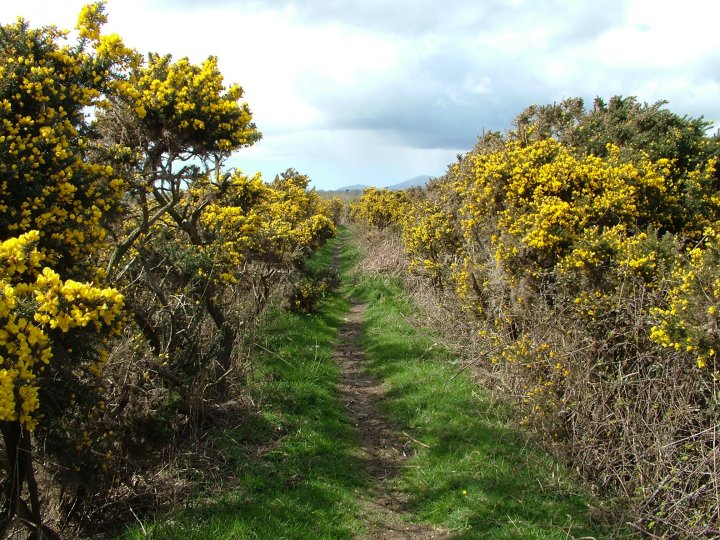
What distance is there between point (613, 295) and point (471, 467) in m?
2.44

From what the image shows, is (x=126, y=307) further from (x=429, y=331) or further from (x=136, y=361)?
(x=429, y=331)

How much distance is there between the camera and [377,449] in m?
7.01

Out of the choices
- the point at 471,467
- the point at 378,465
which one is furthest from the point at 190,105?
the point at 471,467

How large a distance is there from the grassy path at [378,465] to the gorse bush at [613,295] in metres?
0.62

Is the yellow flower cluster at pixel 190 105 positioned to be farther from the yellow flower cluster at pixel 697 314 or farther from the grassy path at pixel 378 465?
the yellow flower cluster at pixel 697 314

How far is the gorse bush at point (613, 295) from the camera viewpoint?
179 inches

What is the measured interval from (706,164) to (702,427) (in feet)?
19.2

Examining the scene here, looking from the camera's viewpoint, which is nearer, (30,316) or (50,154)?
(30,316)

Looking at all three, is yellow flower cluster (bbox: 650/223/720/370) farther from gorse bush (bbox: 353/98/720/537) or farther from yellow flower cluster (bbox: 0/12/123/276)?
yellow flower cluster (bbox: 0/12/123/276)

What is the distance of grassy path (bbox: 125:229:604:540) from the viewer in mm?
5020

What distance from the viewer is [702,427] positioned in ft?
15.0

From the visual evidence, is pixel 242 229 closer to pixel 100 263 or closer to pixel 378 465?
pixel 100 263

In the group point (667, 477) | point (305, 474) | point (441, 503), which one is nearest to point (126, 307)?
point (305, 474)

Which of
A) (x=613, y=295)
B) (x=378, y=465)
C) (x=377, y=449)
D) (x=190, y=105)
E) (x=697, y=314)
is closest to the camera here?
(x=697, y=314)
